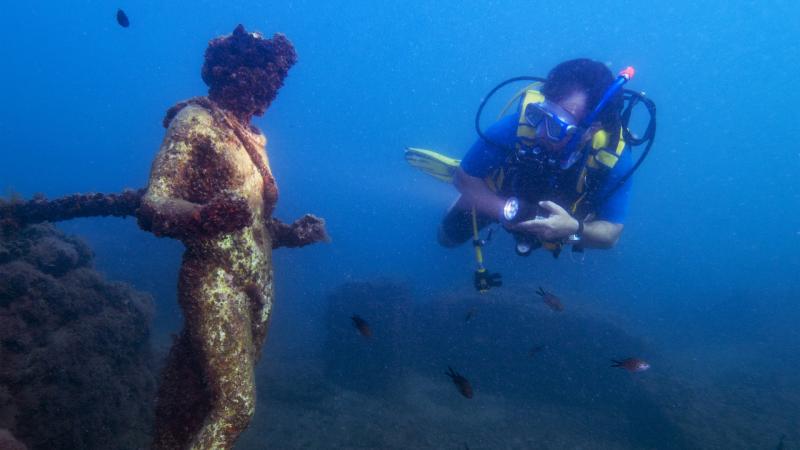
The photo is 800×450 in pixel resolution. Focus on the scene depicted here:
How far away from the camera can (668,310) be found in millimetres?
29406

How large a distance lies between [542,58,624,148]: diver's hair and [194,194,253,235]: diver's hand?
15.3 feet

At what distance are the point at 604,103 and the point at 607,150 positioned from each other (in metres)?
0.64

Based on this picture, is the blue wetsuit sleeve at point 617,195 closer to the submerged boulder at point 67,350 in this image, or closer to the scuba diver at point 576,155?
the scuba diver at point 576,155

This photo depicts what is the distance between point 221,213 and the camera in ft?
7.11

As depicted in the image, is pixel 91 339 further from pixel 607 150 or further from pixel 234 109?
pixel 607 150

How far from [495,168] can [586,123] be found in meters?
1.67

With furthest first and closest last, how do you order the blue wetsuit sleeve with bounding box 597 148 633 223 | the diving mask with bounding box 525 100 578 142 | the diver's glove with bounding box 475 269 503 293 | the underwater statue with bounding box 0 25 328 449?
the diver's glove with bounding box 475 269 503 293, the blue wetsuit sleeve with bounding box 597 148 633 223, the diving mask with bounding box 525 100 578 142, the underwater statue with bounding box 0 25 328 449

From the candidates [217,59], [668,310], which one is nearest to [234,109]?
[217,59]

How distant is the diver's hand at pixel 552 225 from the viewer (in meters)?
4.60

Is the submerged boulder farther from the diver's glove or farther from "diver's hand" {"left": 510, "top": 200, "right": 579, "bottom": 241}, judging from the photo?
"diver's hand" {"left": 510, "top": 200, "right": 579, "bottom": 241}

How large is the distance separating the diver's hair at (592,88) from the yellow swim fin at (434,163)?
2.34m

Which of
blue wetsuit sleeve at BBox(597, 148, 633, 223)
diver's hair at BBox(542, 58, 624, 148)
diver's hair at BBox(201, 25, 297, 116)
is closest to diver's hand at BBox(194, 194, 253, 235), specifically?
diver's hair at BBox(201, 25, 297, 116)

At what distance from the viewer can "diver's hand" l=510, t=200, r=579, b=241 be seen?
4.60 meters

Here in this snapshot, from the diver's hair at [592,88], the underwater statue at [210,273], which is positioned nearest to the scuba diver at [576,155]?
the diver's hair at [592,88]
